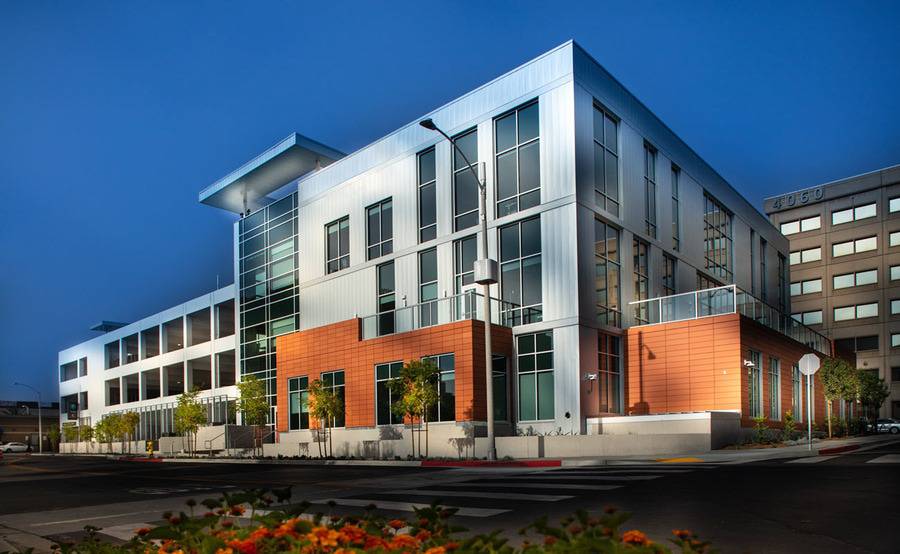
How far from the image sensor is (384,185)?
125 feet

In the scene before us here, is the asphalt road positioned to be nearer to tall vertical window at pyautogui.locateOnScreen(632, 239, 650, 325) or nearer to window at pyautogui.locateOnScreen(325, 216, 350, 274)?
tall vertical window at pyautogui.locateOnScreen(632, 239, 650, 325)

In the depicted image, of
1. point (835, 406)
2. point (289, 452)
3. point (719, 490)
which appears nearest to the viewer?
point (719, 490)

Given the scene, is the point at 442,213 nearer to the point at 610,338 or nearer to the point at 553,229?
the point at 553,229

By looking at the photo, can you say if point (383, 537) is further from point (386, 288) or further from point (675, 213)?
point (675, 213)

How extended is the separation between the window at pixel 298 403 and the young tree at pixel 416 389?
1130 cm

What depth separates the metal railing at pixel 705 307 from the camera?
29516 millimetres

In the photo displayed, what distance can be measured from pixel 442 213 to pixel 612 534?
30.9 metres

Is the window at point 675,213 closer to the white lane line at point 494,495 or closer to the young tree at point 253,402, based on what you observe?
the young tree at point 253,402

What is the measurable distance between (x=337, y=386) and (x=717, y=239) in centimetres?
2387

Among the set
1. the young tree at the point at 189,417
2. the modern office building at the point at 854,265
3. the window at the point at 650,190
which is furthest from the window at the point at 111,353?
the modern office building at the point at 854,265

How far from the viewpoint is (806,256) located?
84688mm

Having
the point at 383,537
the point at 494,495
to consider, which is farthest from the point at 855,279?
the point at 383,537

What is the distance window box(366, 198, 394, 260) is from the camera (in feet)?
124

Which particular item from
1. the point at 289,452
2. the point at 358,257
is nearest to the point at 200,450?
the point at 289,452
